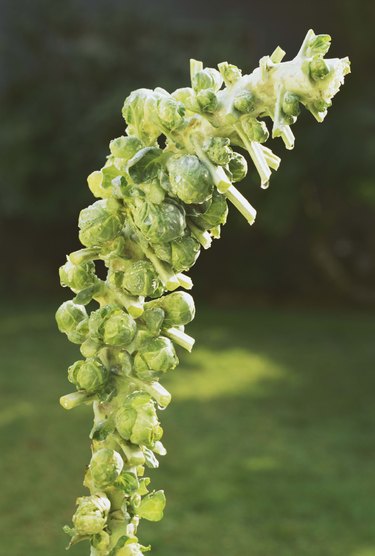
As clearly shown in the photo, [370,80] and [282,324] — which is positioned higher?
[370,80]

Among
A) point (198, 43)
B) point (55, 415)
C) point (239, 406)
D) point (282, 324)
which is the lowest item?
point (55, 415)

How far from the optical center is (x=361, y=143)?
22.6 ft

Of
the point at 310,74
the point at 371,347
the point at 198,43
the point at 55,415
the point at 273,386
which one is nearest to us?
the point at 310,74

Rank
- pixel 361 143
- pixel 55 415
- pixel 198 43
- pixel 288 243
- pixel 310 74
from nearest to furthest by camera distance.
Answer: pixel 310 74, pixel 55 415, pixel 361 143, pixel 198 43, pixel 288 243

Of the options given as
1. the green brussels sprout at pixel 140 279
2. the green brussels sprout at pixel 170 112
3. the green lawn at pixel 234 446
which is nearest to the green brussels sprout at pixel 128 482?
the green brussels sprout at pixel 140 279

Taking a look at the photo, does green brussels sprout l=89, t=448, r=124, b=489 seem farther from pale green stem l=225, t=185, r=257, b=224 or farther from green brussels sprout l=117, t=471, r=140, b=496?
pale green stem l=225, t=185, r=257, b=224

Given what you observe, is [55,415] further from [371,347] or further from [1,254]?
[1,254]

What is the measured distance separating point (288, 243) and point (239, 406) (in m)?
3.55

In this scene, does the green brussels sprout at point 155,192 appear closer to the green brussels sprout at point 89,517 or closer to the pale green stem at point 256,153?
the pale green stem at point 256,153

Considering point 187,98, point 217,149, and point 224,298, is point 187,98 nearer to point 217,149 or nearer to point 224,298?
point 217,149

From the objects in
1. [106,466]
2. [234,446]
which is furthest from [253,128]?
[234,446]

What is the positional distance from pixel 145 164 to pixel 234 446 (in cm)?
391

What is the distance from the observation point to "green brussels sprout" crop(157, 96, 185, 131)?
1.66 feet

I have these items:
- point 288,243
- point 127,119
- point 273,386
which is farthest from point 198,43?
point 127,119
